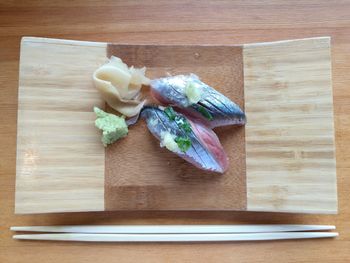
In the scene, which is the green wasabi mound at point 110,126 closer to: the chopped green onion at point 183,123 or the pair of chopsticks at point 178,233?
the chopped green onion at point 183,123

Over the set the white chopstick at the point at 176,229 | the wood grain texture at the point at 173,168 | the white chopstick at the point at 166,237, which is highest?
the wood grain texture at the point at 173,168

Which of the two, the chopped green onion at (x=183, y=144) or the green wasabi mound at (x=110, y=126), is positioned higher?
the green wasabi mound at (x=110, y=126)

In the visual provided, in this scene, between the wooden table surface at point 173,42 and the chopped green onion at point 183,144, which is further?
the wooden table surface at point 173,42

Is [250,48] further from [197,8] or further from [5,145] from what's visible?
[5,145]

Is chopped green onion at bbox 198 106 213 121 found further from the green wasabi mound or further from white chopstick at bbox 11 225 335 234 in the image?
white chopstick at bbox 11 225 335 234

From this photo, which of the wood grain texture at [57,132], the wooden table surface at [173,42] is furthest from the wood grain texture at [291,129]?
the wood grain texture at [57,132]

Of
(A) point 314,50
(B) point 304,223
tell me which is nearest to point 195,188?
(B) point 304,223
